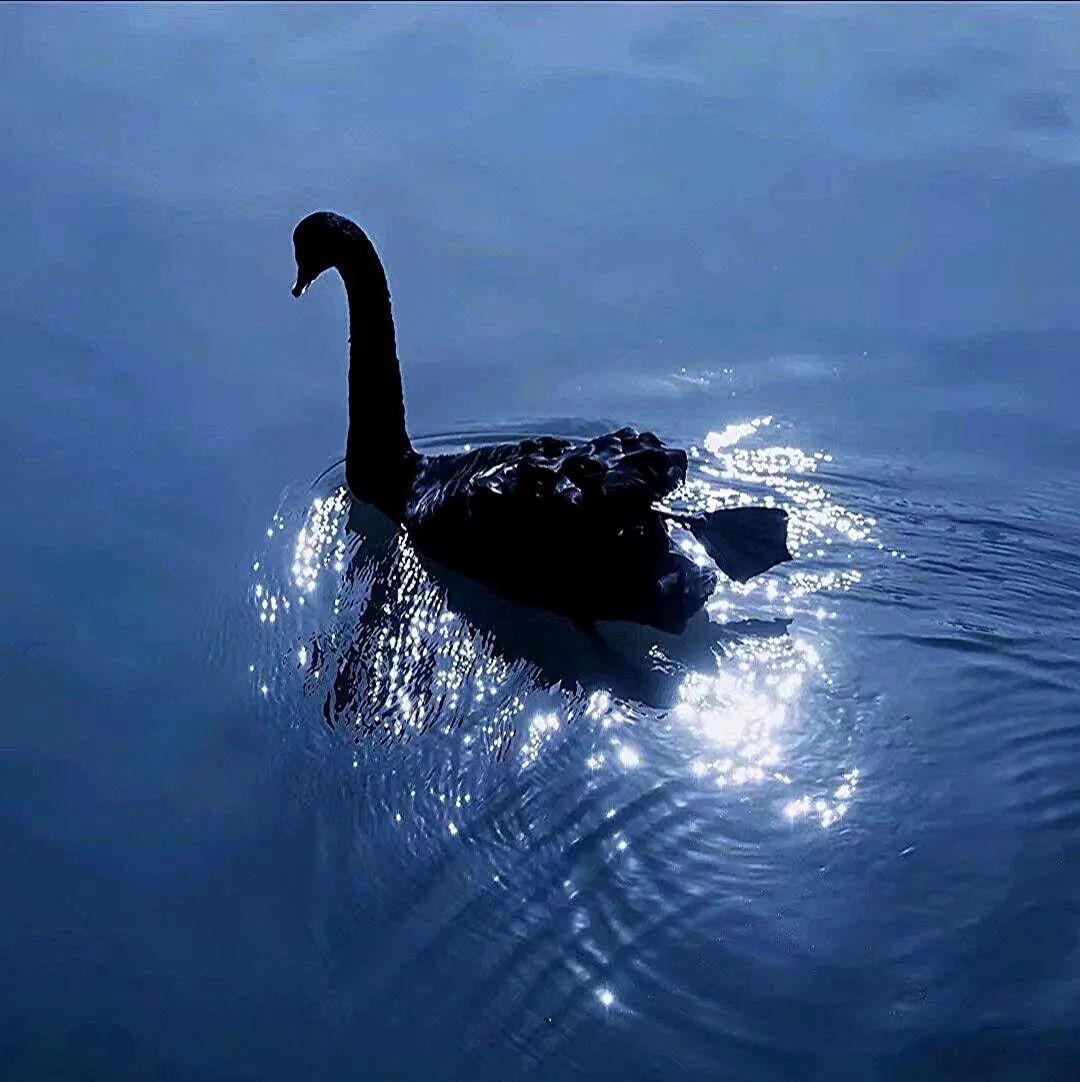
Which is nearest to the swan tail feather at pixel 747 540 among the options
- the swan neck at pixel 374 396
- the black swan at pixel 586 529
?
the black swan at pixel 586 529

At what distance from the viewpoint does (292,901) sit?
3803mm

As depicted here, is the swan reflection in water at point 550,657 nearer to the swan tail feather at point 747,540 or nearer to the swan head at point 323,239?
the swan tail feather at point 747,540

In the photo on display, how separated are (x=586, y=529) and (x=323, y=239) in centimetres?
138

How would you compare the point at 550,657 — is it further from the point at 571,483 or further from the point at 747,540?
the point at 747,540

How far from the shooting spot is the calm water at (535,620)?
3566 millimetres

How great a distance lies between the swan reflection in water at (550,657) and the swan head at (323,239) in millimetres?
771

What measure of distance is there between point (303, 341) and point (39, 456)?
1027 mm

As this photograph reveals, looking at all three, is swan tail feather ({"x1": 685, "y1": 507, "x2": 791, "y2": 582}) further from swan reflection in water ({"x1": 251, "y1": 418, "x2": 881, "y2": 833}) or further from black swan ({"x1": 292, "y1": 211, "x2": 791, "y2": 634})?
swan reflection in water ({"x1": 251, "y1": 418, "x2": 881, "y2": 833})

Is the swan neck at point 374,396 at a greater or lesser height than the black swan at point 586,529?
greater

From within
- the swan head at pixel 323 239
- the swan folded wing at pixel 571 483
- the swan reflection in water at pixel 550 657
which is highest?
the swan head at pixel 323 239

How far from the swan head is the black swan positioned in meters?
0.74

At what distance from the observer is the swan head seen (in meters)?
5.07

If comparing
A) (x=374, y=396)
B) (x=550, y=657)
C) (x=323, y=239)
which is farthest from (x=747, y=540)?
(x=323, y=239)

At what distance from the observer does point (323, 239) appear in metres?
5.08
